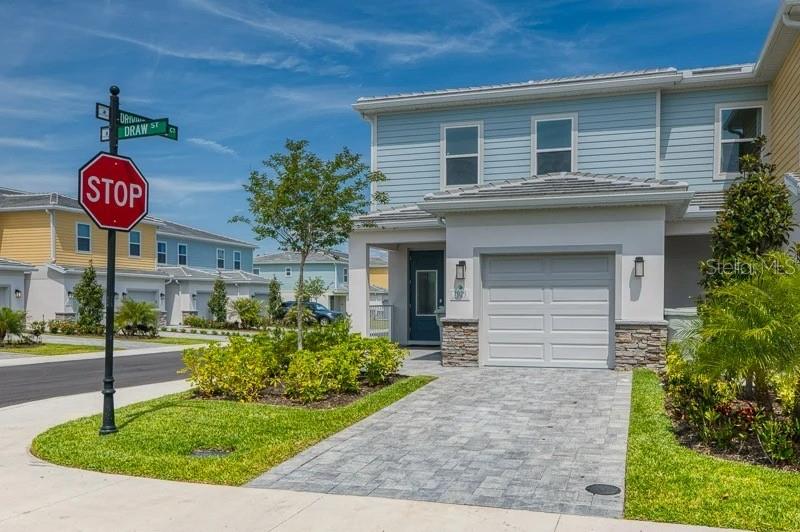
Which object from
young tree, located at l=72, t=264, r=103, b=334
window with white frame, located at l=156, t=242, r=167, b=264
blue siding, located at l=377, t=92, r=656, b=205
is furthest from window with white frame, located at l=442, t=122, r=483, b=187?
window with white frame, located at l=156, t=242, r=167, b=264

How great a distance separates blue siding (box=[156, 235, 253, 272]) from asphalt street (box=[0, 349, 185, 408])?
65.0 ft

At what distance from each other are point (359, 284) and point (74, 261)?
20047mm

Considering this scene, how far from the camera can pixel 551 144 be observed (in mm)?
16766

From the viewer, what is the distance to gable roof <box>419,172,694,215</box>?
1209 cm

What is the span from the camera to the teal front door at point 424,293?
1789 centimetres

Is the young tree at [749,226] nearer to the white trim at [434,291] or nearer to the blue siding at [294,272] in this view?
the white trim at [434,291]

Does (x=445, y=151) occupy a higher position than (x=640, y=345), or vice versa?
(x=445, y=151)

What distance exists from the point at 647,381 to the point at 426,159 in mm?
9038

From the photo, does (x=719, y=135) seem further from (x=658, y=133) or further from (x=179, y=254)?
(x=179, y=254)

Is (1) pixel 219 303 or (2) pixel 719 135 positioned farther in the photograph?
(1) pixel 219 303

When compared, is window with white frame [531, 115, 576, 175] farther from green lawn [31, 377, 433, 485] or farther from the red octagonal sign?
the red octagonal sign

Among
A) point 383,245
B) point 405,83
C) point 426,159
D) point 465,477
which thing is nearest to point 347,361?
point 465,477

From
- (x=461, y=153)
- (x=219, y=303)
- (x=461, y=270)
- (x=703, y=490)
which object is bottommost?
(x=703, y=490)

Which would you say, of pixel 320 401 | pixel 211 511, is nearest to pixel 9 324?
pixel 320 401
